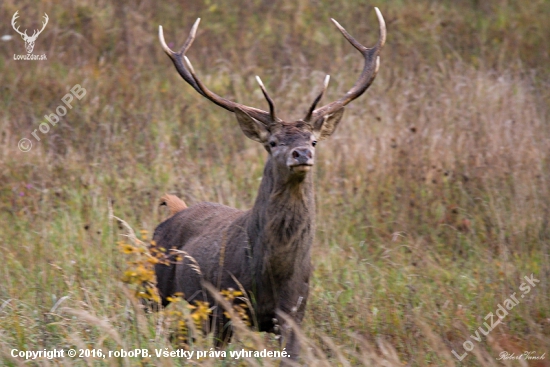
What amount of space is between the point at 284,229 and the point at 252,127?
2.53 feet

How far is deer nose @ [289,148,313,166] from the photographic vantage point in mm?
4551

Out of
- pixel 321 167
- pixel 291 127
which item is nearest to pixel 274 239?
pixel 291 127

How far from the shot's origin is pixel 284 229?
483 cm

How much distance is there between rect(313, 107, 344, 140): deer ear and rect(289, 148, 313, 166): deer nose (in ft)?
1.94

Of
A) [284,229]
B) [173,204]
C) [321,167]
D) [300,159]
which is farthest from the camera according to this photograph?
[321,167]

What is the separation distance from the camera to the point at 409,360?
4.99m

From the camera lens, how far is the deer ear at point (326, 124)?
17.1ft

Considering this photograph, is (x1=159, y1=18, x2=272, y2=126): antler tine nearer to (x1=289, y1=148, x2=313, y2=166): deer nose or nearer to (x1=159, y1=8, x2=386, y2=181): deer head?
(x1=159, y1=8, x2=386, y2=181): deer head

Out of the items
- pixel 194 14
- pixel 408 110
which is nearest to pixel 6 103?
pixel 194 14

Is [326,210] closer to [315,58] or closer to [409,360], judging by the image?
[409,360]

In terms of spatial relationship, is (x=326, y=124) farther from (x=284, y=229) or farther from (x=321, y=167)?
(x=321, y=167)

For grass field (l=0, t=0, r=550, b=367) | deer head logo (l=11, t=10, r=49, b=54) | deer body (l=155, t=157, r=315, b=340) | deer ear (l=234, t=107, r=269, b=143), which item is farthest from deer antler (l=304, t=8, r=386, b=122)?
deer head logo (l=11, t=10, r=49, b=54)

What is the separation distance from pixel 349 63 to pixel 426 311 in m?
5.65

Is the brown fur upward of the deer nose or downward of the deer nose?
downward
